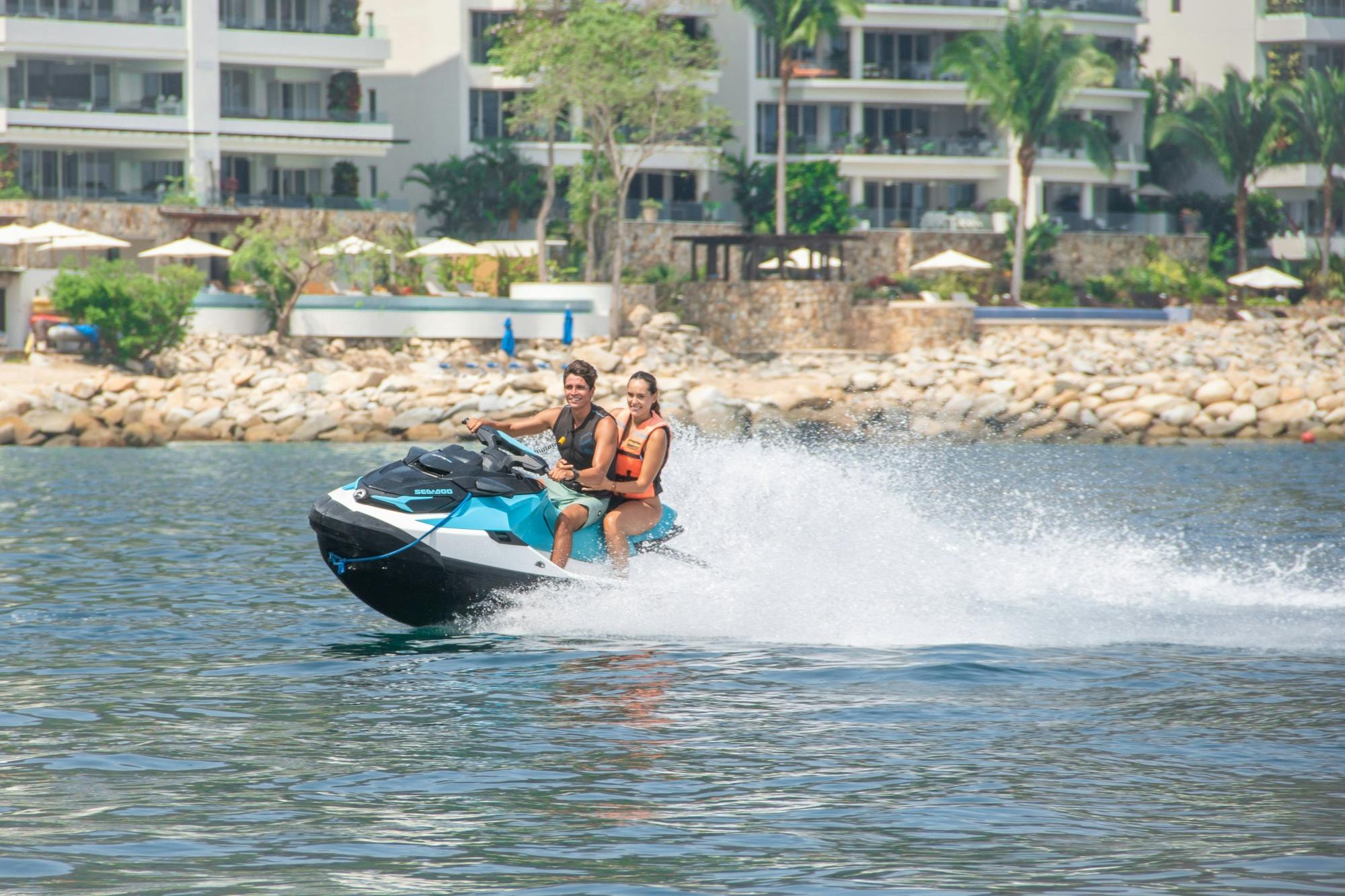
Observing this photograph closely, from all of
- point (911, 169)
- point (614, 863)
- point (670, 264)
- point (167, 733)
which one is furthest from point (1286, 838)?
point (911, 169)

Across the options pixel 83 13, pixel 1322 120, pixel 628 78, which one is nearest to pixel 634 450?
pixel 628 78

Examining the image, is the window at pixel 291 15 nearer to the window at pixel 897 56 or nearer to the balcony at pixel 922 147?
the balcony at pixel 922 147

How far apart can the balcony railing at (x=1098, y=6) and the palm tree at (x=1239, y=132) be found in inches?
195

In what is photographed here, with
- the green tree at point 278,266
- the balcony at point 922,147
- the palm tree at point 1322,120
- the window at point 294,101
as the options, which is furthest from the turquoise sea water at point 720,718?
the palm tree at point 1322,120

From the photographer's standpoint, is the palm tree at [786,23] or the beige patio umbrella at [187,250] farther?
the palm tree at [786,23]

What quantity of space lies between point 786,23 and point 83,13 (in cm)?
2340

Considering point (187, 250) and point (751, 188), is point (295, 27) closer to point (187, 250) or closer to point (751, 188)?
point (187, 250)

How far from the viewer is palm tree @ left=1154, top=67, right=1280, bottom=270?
65188 mm

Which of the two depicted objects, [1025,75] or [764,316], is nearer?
[764,316]

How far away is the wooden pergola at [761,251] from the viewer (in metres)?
59.7

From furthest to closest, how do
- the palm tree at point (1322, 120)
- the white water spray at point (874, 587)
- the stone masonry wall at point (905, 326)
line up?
1. the palm tree at point (1322, 120)
2. the stone masonry wall at point (905, 326)
3. the white water spray at point (874, 587)

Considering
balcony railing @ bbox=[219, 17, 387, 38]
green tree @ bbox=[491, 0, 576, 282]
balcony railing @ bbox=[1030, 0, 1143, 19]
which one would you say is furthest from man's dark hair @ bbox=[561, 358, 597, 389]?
balcony railing @ bbox=[1030, 0, 1143, 19]

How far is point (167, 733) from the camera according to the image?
11.0 meters

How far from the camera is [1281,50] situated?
72.8 m
